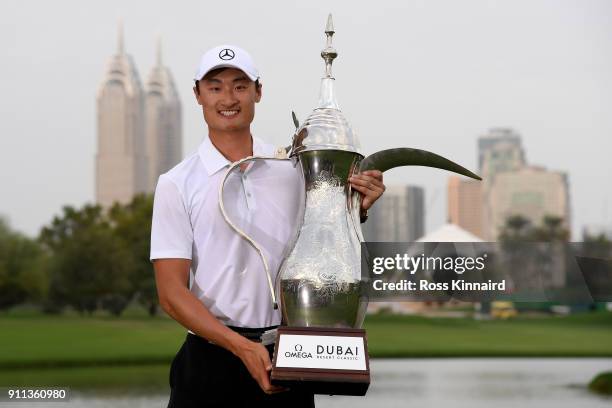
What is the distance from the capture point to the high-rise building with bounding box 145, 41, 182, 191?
148 m

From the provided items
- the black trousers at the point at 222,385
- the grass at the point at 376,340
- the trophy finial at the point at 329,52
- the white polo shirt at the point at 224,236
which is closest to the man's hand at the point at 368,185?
the white polo shirt at the point at 224,236

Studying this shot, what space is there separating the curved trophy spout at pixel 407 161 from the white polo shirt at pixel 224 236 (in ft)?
0.73

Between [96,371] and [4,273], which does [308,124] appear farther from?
[4,273]

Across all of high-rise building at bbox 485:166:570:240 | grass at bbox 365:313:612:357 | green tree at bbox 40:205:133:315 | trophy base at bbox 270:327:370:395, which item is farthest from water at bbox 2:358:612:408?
high-rise building at bbox 485:166:570:240

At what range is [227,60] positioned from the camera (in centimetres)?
266

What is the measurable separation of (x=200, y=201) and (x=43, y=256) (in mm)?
46278

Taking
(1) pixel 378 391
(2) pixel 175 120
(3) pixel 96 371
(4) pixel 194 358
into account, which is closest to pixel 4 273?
(3) pixel 96 371

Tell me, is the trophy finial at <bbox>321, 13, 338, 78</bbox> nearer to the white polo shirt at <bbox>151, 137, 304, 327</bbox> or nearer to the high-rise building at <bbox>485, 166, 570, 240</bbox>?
the white polo shirt at <bbox>151, 137, 304, 327</bbox>

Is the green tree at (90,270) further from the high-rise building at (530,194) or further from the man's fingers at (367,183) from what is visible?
the high-rise building at (530,194)

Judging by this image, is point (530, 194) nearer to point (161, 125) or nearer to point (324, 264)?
point (161, 125)

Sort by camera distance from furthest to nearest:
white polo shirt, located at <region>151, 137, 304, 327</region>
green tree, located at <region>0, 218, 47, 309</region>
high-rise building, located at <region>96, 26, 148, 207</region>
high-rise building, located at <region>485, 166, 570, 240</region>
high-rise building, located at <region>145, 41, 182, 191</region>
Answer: high-rise building, located at <region>145, 41, 182, 191</region> → high-rise building, located at <region>96, 26, 148, 207</region> → high-rise building, located at <region>485, 166, 570, 240</region> → green tree, located at <region>0, 218, 47, 309</region> → white polo shirt, located at <region>151, 137, 304, 327</region>

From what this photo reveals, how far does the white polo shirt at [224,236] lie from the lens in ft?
8.90

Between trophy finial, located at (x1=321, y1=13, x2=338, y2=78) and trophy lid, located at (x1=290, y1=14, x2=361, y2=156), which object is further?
trophy finial, located at (x1=321, y1=13, x2=338, y2=78)

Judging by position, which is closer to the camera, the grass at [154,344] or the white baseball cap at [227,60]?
the white baseball cap at [227,60]
